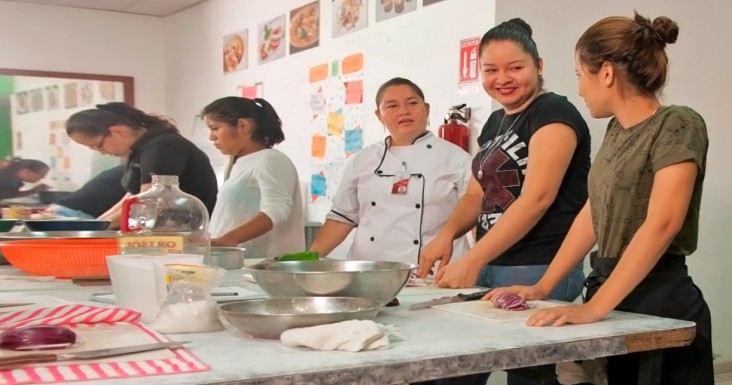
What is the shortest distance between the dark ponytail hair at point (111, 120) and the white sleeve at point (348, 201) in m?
0.80

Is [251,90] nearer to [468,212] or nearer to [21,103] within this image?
[21,103]

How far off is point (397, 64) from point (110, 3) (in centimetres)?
292

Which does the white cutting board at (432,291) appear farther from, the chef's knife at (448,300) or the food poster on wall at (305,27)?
the food poster on wall at (305,27)

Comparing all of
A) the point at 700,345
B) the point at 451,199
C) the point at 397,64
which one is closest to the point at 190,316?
the point at 700,345

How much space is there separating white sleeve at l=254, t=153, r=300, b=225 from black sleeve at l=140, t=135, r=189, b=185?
27 centimetres

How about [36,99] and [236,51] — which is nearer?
[236,51]

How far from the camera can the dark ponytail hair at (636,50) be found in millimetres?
1483

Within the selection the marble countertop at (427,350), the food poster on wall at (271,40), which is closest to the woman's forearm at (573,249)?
the marble countertop at (427,350)

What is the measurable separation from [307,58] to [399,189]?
2.42 meters

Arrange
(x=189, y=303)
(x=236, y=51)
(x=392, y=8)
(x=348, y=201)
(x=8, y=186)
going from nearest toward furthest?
(x=189, y=303) → (x=348, y=201) → (x=392, y=8) → (x=236, y=51) → (x=8, y=186)

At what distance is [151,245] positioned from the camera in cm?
146

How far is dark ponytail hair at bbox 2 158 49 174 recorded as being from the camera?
577cm

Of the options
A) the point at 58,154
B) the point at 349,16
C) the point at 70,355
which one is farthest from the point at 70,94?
the point at 70,355

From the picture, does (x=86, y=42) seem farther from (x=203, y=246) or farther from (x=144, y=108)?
(x=203, y=246)
